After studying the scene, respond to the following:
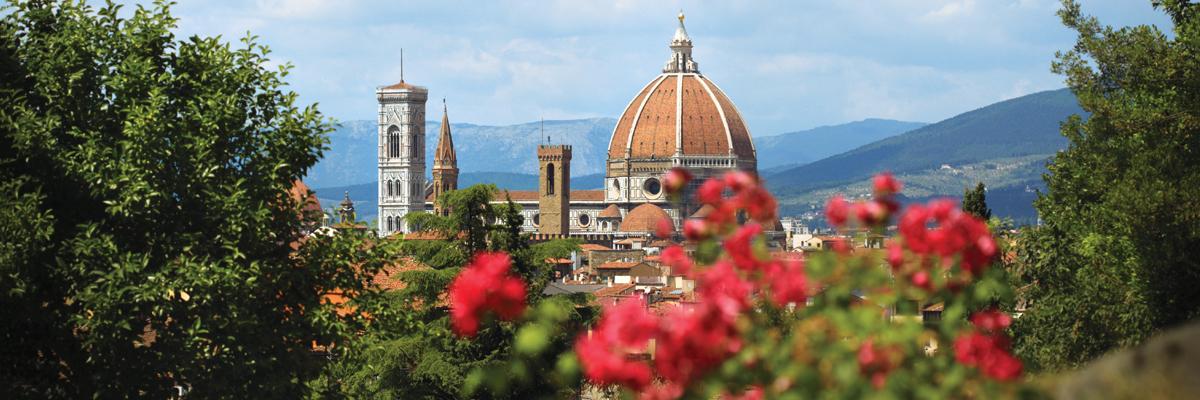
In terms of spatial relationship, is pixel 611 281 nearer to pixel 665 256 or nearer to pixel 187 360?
pixel 187 360

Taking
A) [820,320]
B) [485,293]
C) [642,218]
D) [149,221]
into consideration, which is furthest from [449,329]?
[642,218]

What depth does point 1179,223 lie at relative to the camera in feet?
81.5

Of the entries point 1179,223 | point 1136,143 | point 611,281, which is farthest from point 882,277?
point 611,281

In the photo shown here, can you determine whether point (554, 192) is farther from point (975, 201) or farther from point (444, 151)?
point (975, 201)

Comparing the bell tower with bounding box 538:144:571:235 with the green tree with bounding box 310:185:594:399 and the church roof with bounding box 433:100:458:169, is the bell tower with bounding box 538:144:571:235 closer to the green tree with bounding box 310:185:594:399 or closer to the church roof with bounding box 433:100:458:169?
the church roof with bounding box 433:100:458:169

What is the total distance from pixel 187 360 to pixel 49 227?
2.42 metres

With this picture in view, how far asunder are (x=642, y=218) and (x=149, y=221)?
16480 centimetres

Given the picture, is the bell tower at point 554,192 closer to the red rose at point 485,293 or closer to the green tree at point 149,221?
the green tree at point 149,221

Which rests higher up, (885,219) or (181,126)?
(181,126)

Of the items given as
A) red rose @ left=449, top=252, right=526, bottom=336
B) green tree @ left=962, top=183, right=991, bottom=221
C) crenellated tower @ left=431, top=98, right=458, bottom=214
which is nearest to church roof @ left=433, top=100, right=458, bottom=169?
crenellated tower @ left=431, top=98, right=458, bottom=214

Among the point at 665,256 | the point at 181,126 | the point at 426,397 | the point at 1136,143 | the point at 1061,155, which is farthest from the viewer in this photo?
the point at 1061,155

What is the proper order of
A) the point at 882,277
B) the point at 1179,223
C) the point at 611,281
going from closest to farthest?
the point at 882,277
the point at 1179,223
the point at 611,281

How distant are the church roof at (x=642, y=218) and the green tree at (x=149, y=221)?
525 feet

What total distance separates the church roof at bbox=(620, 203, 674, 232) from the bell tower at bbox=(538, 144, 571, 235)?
7050mm
